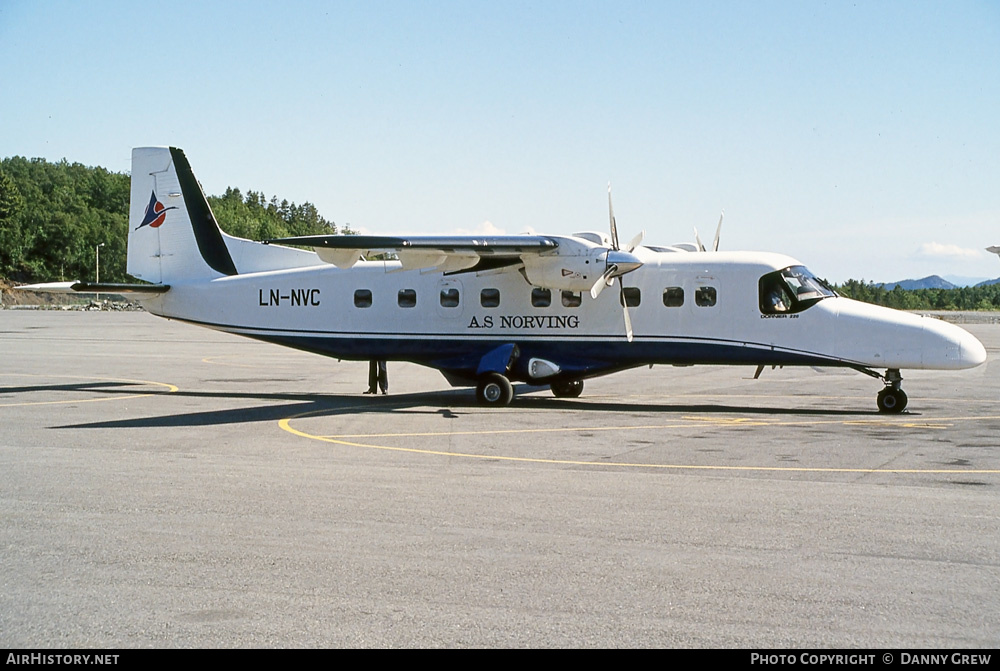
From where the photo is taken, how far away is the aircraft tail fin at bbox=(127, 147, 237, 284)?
21688 mm

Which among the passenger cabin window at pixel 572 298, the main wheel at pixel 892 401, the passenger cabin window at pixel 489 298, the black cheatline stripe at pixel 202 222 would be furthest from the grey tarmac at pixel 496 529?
the black cheatline stripe at pixel 202 222

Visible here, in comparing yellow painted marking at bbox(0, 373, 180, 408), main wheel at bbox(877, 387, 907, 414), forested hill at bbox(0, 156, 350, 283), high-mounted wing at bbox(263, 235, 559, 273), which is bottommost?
yellow painted marking at bbox(0, 373, 180, 408)

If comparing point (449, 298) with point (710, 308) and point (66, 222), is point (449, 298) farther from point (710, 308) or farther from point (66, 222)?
point (66, 222)

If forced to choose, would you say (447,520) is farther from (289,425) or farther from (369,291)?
(369,291)

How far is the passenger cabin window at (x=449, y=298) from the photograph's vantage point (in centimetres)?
1991

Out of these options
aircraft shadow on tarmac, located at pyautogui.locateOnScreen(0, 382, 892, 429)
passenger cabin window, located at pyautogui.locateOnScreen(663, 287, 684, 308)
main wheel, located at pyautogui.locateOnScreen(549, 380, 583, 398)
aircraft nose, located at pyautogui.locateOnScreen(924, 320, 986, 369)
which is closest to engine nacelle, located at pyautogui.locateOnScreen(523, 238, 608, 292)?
passenger cabin window, located at pyautogui.locateOnScreen(663, 287, 684, 308)

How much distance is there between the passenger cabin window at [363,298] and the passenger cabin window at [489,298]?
254 centimetres

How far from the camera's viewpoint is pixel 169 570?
6.36 m

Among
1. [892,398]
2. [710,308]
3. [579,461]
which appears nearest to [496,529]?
[579,461]

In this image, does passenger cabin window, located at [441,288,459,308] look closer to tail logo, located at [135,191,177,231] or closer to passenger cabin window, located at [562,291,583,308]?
passenger cabin window, located at [562,291,583,308]

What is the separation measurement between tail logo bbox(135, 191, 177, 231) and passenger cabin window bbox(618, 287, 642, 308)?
11.0m

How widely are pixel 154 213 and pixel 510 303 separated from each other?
30.0 feet

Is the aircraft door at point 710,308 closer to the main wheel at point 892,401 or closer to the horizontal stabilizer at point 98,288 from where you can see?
the main wheel at point 892,401

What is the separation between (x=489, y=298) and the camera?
19688 millimetres
